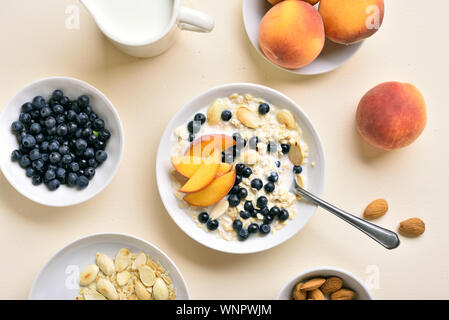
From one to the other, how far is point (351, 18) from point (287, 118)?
22cm

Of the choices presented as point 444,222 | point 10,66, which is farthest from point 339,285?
point 10,66

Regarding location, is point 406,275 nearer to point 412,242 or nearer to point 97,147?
point 412,242

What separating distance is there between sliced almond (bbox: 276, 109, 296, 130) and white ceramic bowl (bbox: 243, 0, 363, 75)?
86 mm

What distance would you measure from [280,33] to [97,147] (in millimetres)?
420

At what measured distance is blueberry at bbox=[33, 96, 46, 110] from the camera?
0.85 m

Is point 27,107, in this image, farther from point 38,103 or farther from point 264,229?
point 264,229

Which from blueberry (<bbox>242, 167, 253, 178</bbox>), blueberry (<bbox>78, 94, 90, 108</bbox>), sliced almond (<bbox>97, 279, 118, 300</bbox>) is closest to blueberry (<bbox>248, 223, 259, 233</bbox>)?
blueberry (<bbox>242, 167, 253, 178</bbox>)

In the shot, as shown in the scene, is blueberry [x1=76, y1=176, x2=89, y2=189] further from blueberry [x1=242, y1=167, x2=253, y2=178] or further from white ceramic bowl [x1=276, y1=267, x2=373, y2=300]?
white ceramic bowl [x1=276, y1=267, x2=373, y2=300]

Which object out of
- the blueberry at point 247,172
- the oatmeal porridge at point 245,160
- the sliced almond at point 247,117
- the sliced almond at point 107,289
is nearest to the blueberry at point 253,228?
the oatmeal porridge at point 245,160

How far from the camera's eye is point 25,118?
85 cm

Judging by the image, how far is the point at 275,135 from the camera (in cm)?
91

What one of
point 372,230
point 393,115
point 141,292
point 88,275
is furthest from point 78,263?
point 393,115

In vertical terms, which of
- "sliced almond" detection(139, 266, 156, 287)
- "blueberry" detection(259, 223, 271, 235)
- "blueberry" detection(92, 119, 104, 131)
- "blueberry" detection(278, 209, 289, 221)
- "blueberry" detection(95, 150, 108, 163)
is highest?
"blueberry" detection(92, 119, 104, 131)

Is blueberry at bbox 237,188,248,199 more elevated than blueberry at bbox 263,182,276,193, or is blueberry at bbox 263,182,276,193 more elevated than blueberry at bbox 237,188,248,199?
blueberry at bbox 263,182,276,193
